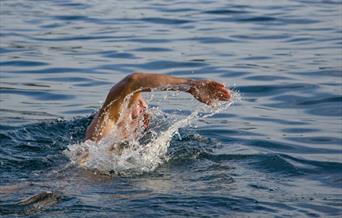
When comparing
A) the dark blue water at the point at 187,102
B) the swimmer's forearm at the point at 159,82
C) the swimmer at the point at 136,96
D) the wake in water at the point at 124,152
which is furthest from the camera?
the wake in water at the point at 124,152

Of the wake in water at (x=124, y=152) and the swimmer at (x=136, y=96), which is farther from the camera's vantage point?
the wake in water at (x=124, y=152)

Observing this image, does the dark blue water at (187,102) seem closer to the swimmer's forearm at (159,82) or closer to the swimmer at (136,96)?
the swimmer at (136,96)

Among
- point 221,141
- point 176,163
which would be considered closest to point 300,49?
point 221,141

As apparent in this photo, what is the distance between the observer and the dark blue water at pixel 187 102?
24.6ft

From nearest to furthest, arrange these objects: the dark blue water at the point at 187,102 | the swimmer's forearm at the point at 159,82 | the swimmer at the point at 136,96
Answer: the dark blue water at the point at 187,102, the swimmer at the point at 136,96, the swimmer's forearm at the point at 159,82

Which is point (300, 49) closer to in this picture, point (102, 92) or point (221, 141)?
point (102, 92)

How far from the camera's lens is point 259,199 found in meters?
7.56

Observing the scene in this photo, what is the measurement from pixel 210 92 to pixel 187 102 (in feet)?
13.2

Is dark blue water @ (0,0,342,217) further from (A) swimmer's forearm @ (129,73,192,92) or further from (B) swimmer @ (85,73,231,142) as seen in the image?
(A) swimmer's forearm @ (129,73,192,92)

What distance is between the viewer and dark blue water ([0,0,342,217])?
7496 mm

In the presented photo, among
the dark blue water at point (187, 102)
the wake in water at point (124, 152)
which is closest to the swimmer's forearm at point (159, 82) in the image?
the wake in water at point (124, 152)

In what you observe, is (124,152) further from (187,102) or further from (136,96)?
(187,102)

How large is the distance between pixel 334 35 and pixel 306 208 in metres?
9.03

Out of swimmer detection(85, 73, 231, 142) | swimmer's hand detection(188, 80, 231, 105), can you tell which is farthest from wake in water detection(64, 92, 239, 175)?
swimmer's hand detection(188, 80, 231, 105)
